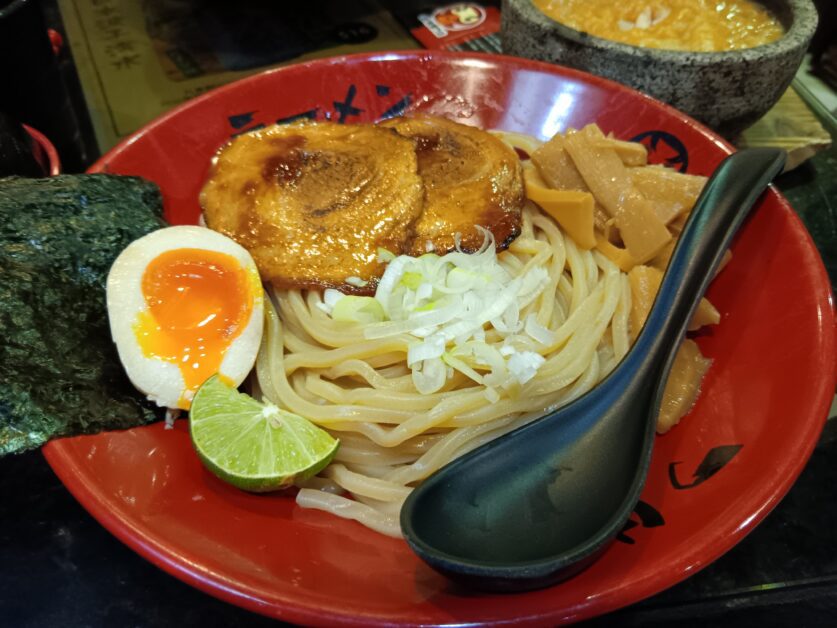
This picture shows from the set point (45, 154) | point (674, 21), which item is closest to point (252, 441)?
point (45, 154)

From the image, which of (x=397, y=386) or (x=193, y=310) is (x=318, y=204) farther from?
(x=397, y=386)

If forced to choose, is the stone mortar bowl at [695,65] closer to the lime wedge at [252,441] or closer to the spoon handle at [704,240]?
the spoon handle at [704,240]

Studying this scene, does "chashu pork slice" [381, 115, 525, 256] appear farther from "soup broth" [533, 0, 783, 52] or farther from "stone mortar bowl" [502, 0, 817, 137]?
"soup broth" [533, 0, 783, 52]

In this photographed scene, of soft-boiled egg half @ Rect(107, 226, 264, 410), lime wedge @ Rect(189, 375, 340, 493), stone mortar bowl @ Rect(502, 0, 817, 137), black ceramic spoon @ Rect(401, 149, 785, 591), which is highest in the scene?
stone mortar bowl @ Rect(502, 0, 817, 137)

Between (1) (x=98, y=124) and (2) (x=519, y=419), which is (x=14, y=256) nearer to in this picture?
(2) (x=519, y=419)

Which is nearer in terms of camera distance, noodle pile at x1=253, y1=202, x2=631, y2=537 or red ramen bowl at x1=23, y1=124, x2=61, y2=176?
noodle pile at x1=253, y1=202, x2=631, y2=537

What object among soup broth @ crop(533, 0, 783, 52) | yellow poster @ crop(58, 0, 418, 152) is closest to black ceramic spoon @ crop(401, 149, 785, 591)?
soup broth @ crop(533, 0, 783, 52)

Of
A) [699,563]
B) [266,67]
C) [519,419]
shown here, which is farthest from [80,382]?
[266,67]
